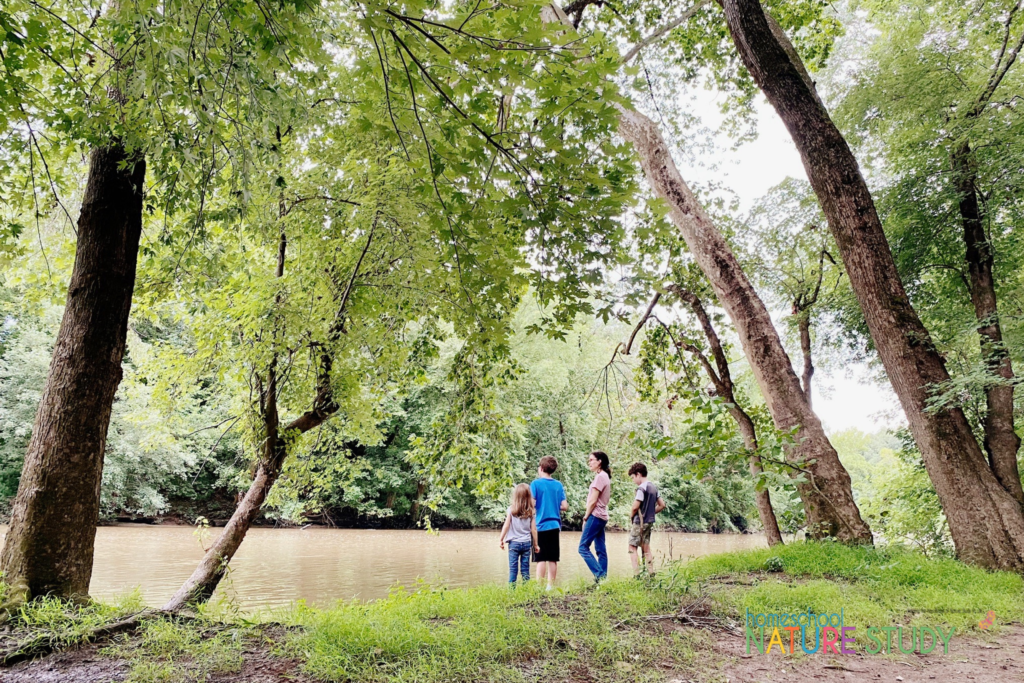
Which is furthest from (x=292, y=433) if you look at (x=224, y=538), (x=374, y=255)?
(x=374, y=255)

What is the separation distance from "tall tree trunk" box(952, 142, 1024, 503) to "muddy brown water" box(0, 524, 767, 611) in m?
3.77

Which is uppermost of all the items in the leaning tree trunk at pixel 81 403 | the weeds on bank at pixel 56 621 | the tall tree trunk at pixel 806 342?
the tall tree trunk at pixel 806 342

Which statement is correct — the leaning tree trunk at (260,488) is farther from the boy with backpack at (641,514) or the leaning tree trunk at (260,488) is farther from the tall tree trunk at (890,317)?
the tall tree trunk at (890,317)

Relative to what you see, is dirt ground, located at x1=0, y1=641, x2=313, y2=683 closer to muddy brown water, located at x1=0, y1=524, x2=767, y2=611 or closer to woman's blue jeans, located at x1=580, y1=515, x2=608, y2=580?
muddy brown water, located at x1=0, y1=524, x2=767, y2=611

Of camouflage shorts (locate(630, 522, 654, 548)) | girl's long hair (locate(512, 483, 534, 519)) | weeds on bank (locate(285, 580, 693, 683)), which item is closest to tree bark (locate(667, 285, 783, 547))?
camouflage shorts (locate(630, 522, 654, 548))

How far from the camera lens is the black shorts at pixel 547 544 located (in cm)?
680

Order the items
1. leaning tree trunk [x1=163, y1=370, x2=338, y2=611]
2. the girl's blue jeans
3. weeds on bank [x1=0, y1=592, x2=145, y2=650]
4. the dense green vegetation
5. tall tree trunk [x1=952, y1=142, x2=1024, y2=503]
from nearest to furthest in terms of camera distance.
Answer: the dense green vegetation < weeds on bank [x1=0, y1=592, x2=145, y2=650] < tall tree trunk [x1=952, y1=142, x2=1024, y2=503] < leaning tree trunk [x1=163, y1=370, x2=338, y2=611] < the girl's blue jeans

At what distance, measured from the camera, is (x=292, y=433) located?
660cm

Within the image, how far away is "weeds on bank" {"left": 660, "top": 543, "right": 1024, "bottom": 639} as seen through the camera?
4.35 metres

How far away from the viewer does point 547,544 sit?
684 cm

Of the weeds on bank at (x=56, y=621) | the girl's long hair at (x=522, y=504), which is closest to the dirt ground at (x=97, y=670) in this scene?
the weeds on bank at (x=56, y=621)

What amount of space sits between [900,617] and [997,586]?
4.88 ft

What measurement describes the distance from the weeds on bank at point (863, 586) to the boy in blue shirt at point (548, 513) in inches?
66.2

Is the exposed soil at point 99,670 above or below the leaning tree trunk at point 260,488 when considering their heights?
below
